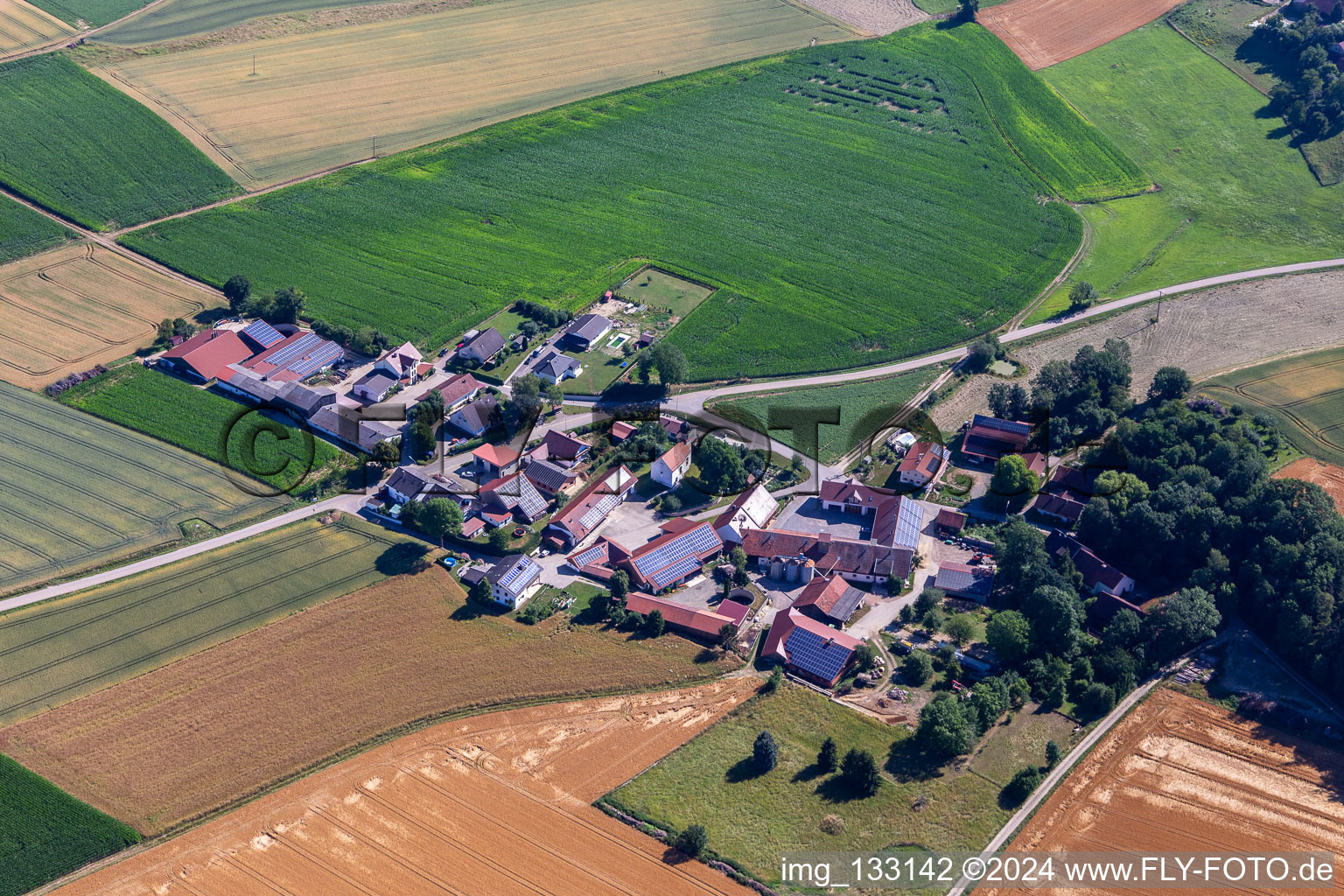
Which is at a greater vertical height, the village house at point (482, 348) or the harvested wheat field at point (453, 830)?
the village house at point (482, 348)

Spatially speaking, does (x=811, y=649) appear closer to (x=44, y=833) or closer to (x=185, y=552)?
(x=44, y=833)

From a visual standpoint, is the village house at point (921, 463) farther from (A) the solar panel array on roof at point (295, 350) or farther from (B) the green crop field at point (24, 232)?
(B) the green crop field at point (24, 232)

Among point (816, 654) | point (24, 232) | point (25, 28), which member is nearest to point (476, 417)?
point (816, 654)

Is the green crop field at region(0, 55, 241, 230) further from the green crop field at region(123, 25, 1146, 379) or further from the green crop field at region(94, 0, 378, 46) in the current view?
the green crop field at region(94, 0, 378, 46)

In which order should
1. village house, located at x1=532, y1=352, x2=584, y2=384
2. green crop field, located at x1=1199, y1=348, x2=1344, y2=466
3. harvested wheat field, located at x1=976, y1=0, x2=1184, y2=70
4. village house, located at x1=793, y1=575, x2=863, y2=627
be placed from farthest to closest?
1. harvested wheat field, located at x1=976, y1=0, x2=1184, y2=70
2. village house, located at x1=532, y1=352, x2=584, y2=384
3. green crop field, located at x1=1199, y1=348, x2=1344, y2=466
4. village house, located at x1=793, y1=575, x2=863, y2=627

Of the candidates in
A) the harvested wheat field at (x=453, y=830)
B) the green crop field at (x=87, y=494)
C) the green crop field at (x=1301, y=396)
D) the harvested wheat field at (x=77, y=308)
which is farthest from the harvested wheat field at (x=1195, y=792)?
the harvested wheat field at (x=77, y=308)

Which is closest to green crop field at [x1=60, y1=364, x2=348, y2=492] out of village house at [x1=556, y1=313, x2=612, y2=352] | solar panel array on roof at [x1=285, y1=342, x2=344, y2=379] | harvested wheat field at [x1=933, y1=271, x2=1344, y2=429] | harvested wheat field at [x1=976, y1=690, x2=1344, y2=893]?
solar panel array on roof at [x1=285, y1=342, x2=344, y2=379]

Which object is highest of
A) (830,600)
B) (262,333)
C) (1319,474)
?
(262,333)
